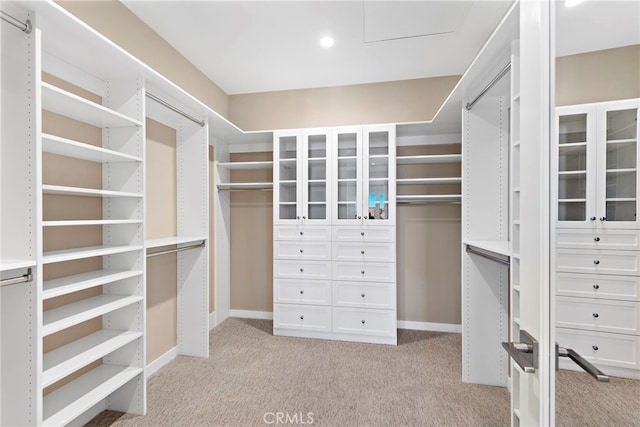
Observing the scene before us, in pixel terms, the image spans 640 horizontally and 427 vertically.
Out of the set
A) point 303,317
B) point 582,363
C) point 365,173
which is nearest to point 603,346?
point 582,363

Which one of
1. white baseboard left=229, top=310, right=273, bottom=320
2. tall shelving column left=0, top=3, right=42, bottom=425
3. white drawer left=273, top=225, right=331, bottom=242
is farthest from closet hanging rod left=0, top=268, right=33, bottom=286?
white baseboard left=229, top=310, right=273, bottom=320

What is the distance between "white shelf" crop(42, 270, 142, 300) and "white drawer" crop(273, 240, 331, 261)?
1474 millimetres

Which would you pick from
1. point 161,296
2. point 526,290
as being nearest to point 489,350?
point 526,290

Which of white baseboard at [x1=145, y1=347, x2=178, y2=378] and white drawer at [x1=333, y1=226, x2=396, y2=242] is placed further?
white drawer at [x1=333, y1=226, x2=396, y2=242]

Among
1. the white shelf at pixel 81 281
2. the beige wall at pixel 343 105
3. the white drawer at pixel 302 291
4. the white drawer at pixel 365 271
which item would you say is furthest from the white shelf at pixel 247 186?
the white shelf at pixel 81 281

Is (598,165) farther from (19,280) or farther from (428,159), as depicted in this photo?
(428,159)

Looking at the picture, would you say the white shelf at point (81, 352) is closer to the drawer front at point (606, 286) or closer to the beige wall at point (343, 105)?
the drawer front at point (606, 286)

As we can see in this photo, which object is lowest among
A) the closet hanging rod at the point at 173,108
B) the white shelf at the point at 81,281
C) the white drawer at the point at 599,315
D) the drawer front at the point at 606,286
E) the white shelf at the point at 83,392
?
the white shelf at the point at 83,392

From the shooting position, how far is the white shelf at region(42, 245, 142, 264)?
4.60 ft

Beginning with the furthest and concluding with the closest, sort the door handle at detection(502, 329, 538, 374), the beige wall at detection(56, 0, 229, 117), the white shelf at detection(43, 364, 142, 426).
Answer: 1. the beige wall at detection(56, 0, 229, 117)
2. the white shelf at detection(43, 364, 142, 426)
3. the door handle at detection(502, 329, 538, 374)

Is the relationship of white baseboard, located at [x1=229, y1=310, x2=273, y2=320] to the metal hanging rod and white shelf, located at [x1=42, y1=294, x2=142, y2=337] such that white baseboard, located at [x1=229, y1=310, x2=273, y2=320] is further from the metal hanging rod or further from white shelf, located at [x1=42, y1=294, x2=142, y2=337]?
the metal hanging rod

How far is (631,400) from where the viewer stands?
0.58 metres

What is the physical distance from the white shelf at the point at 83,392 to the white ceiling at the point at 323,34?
8.37 feet

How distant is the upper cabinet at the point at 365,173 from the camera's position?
10.00 feet
